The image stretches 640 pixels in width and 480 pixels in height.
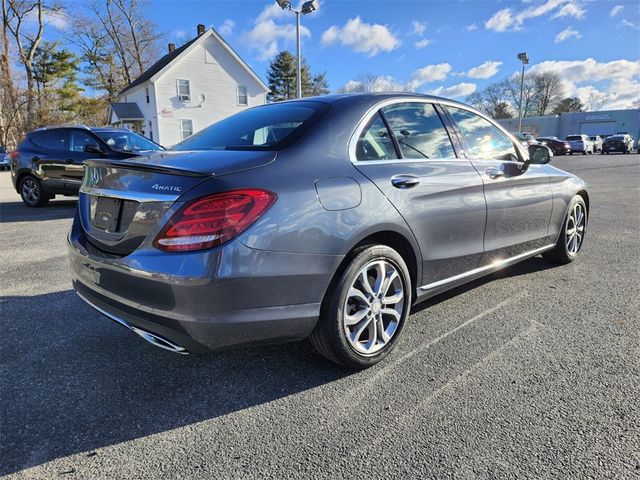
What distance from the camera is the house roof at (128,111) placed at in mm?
32219

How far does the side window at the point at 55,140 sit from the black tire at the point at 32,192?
30.3 inches

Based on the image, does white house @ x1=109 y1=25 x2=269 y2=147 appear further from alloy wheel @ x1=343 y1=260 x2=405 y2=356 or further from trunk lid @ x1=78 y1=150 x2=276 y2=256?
alloy wheel @ x1=343 y1=260 x2=405 y2=356

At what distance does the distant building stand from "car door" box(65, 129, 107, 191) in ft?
189

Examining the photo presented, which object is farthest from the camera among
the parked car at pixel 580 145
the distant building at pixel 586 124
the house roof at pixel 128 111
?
the distant building at pixel 586 124

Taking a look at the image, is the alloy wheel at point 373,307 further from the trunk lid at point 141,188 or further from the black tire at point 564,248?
the black tire at point 564,248

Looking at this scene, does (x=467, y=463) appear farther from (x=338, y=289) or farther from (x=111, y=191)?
(x=111, y=191)

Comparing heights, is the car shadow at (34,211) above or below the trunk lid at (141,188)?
below

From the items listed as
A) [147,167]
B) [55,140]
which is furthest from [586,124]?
[147,167]

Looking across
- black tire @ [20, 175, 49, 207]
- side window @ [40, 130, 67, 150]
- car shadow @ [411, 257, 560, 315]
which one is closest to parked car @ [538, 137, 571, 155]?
car shadow @ [411, 257, 560, 315]

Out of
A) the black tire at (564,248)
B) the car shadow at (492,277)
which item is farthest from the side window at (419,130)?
the black tire at (564,248)

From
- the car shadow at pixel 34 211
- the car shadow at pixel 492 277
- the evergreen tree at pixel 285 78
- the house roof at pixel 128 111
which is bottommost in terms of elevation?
the car shadow at pixel 492 277

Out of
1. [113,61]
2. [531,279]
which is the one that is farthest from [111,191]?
[113,61]

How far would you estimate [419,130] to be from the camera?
10.1 feet

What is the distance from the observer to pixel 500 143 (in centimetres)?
382
